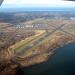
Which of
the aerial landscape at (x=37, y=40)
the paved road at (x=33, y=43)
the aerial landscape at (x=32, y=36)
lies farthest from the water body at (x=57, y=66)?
the paved road at (x=33, y=43)

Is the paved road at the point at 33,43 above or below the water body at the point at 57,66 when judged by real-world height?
above

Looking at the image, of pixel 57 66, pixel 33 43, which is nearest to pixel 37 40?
pixel 33 43

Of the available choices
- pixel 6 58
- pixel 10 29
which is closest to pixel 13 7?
pixel 10 29

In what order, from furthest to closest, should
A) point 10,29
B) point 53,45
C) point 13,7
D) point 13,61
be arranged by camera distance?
point 13,7 < point 10,29 < point 53,45 < point 13,61

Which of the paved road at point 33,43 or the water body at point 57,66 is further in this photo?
the paved road at point 33,43

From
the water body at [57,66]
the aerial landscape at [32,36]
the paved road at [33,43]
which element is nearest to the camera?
the water body at [57,66]

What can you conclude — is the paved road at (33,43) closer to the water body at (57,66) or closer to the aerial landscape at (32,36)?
the aerial landscape at (32,36)

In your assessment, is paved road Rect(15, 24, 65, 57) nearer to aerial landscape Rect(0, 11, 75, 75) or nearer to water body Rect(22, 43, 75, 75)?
aerial landscape Rect(0, 11, 75, 75)

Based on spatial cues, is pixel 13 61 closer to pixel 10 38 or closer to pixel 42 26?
pixel 10 38

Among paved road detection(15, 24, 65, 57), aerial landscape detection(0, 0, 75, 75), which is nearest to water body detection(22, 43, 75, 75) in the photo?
aerial landscape detection(0, 0, 75, 75)
